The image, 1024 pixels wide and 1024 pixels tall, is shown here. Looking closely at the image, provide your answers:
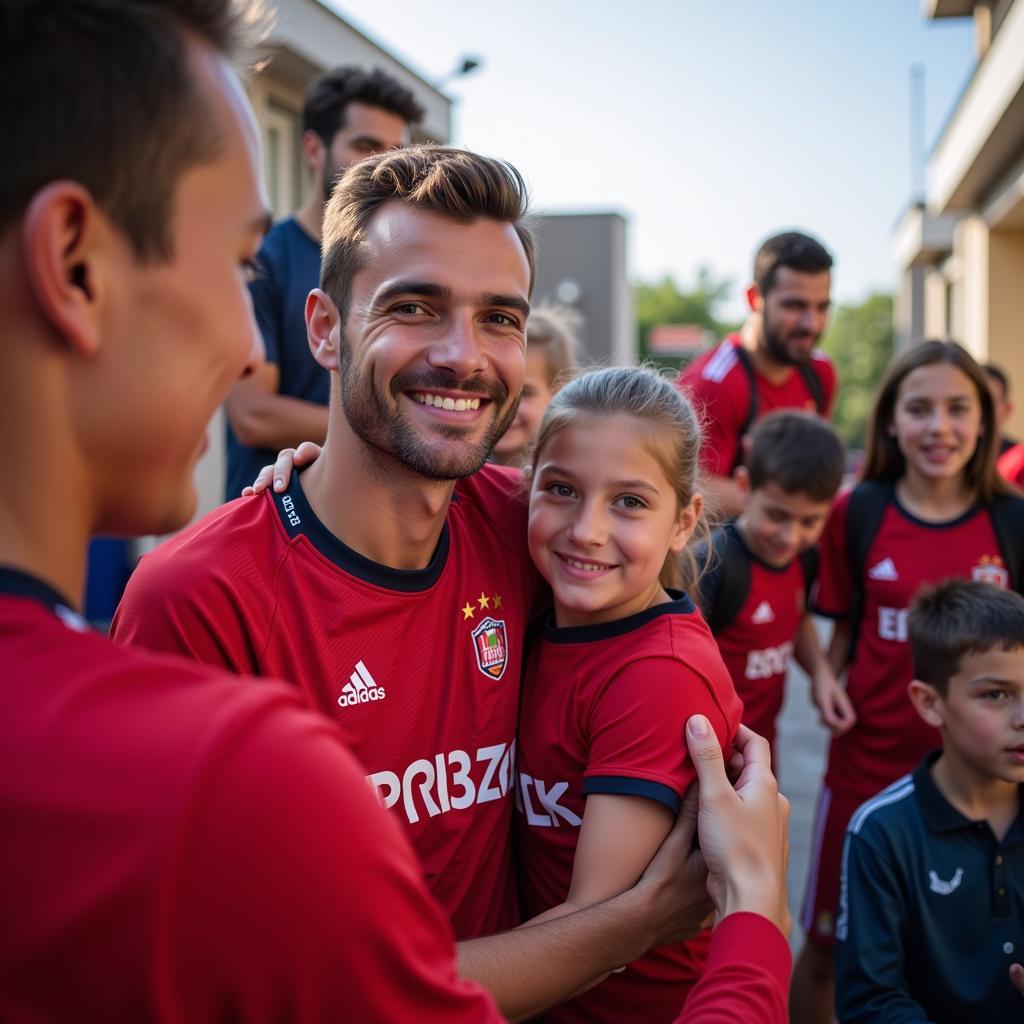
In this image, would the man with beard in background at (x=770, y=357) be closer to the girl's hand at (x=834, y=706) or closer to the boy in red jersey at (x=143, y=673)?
the girl's hand at (x=834, y=706)

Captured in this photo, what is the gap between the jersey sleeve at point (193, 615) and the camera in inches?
68.7

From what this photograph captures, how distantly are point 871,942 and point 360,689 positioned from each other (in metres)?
1.56

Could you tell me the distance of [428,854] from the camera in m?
1.94

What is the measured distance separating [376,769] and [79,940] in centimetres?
115

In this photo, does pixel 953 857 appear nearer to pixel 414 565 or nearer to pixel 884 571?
pixel 884 571

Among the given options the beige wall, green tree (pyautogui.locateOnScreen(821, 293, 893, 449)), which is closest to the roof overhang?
the beige wall

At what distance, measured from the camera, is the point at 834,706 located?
3725 millimetres

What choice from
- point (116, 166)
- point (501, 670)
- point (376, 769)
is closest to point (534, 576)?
point (501, 670)

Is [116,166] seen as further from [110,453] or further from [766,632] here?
[766,632]

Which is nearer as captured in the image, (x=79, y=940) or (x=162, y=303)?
(x=79, y=940)

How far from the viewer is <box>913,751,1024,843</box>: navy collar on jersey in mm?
2633

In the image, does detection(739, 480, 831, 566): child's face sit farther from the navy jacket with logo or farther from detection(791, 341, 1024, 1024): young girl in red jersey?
the navy jacket with logo

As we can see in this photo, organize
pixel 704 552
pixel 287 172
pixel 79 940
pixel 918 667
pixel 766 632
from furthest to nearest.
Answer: pixel 287 172, pixel 766 632, pixel 704 552, pixel 918 667, pixel 79 940

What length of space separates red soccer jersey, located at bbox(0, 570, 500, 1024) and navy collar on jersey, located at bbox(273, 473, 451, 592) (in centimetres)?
104
